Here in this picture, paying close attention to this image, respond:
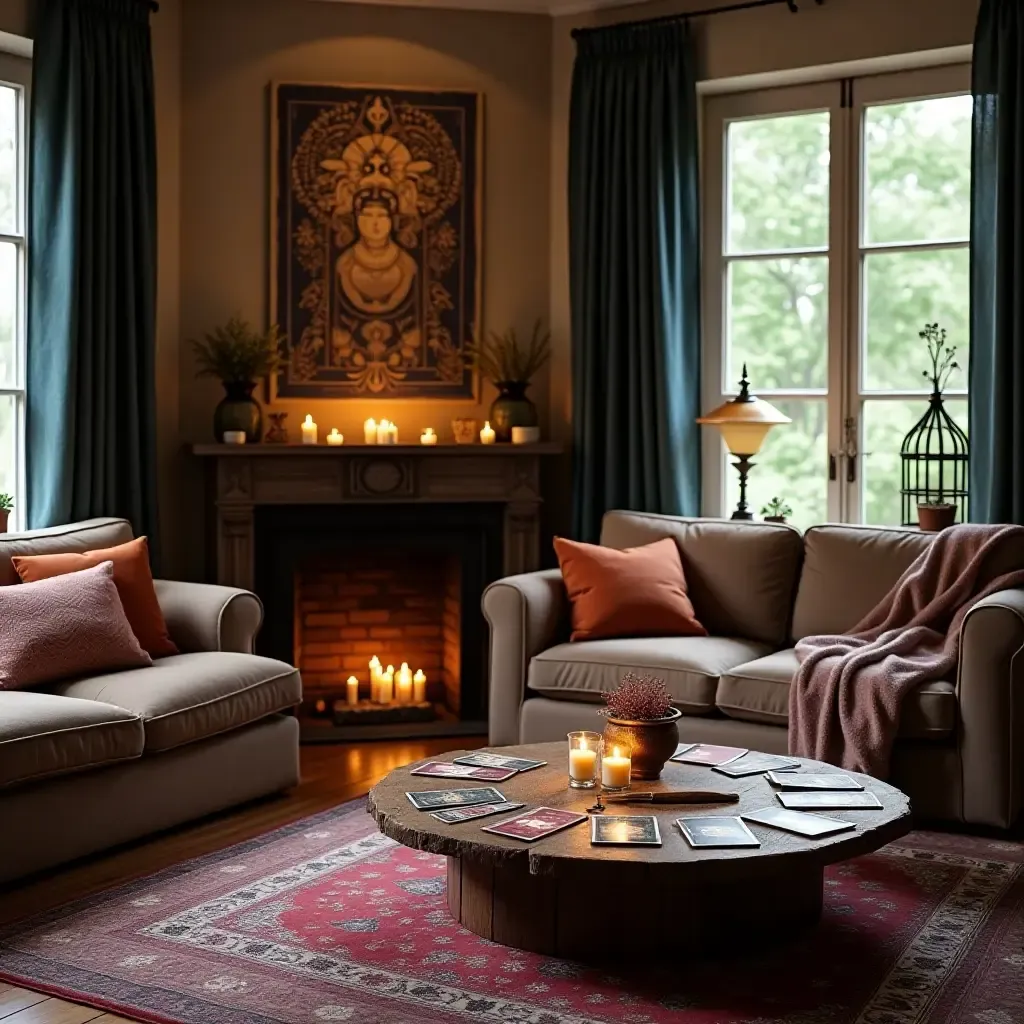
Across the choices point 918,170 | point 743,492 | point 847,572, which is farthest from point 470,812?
point 918,170

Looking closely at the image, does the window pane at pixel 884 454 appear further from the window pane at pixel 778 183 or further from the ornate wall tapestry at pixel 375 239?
the ornate wall tapestry at pixel 375 239

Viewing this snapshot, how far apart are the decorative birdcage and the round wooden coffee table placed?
2.23 m

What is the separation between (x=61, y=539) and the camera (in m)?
4.62

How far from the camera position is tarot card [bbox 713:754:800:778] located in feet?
11.7

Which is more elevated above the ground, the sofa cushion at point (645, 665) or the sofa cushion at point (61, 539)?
the sofa cushion at point (61, 539)

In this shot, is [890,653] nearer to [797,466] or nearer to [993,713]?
[993,713]

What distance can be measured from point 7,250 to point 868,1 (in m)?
3.42

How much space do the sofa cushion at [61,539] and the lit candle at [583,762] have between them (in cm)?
198

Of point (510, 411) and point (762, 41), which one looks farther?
point (510, 411)

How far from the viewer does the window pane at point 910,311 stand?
17.6ft

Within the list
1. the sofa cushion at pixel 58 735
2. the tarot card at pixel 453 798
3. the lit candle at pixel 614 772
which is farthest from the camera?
the sofa cushion at pixel 58 735

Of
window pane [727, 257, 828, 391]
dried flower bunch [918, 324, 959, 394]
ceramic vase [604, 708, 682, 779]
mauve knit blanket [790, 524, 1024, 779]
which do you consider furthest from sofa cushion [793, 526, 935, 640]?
ceramic vase [604, 708, 682, 779]

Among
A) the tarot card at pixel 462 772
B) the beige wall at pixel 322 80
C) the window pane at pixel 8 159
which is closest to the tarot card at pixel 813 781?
the tarot card at pixel 462 772

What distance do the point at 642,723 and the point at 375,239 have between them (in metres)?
3.05
